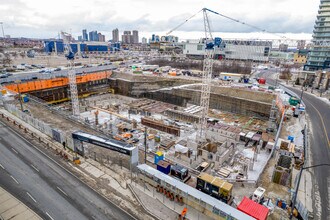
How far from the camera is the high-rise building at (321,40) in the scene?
86688mm

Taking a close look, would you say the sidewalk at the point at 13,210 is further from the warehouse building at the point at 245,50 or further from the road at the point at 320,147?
the warehouse building at the point at 245,50

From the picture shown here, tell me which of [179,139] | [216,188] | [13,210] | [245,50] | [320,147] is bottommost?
[179,139]

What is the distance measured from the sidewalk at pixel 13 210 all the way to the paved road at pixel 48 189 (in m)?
0.54

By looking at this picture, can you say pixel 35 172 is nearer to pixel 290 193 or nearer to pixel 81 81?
pixel 290 193

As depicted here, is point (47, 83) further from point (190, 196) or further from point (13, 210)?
point (190, 196)

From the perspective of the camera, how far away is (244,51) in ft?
503

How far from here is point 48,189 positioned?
22578mm

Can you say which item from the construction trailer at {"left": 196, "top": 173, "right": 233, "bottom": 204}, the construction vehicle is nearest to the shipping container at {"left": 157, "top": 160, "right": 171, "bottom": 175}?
the construction trailer at {"left": 196, "top": 173, "right": 233, "bottom": 204}

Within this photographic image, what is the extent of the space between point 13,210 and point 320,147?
4303 centimetres

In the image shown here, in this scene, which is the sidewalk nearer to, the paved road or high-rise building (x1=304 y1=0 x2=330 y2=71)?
the paved road

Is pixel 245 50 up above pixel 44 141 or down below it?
above

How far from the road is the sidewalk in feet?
91.6

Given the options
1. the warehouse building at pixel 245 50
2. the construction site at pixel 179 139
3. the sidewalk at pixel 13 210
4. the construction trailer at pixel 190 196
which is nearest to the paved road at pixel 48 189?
the sidewalk at pixel 13 210

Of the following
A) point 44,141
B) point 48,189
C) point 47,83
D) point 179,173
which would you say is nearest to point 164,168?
point 179,173
